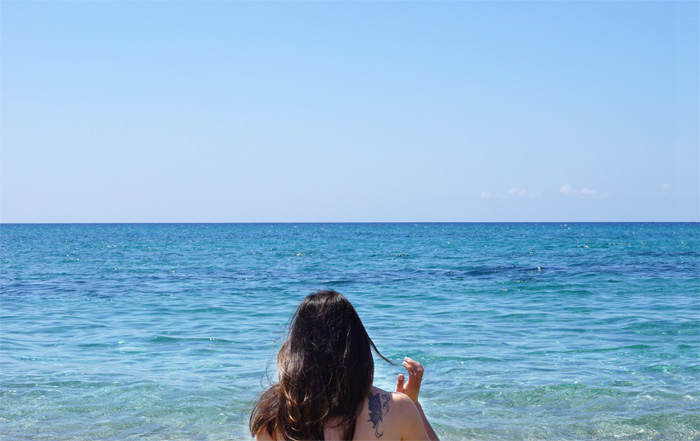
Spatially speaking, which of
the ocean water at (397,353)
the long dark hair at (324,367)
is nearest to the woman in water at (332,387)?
the long dark hair at (324,367)

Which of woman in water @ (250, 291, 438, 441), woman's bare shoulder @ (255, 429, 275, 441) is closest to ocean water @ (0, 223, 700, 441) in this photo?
woman's bare shoulder @ (255, 429, 275, 441)

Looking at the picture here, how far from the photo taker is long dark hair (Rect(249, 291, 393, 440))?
2.60 m

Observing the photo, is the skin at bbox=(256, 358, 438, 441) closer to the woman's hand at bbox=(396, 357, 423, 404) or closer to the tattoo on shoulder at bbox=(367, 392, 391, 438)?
the tattoo on shoulder at bbox=(367, 392, 391, 438)

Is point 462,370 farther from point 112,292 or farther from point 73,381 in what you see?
point 112,292

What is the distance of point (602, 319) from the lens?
1338 cm

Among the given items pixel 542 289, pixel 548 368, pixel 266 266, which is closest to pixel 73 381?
pixel 548 368

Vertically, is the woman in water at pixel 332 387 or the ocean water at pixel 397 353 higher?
the woman in water at pixel 332 387

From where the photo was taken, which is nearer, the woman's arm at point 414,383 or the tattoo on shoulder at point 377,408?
the tattoo on shoulder at point 377,408

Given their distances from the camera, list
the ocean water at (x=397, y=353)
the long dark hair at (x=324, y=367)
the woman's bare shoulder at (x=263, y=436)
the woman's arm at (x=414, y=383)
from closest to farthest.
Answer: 1. the long dark hair at (x=324, y=367)
2. the woman's bare shoulder at (x=263, y=436)
3. the woman's arm at (x=414, y=383)
4. the ocean water at (x=397, y=353)

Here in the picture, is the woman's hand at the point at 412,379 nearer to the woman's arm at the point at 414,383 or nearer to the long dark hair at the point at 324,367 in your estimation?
the woman's arm at the point at 414,383

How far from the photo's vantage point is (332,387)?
261 cm

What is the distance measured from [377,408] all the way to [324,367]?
0.31 metres

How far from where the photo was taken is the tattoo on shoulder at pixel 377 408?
2.67 meters

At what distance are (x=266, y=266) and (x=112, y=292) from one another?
427 inches
